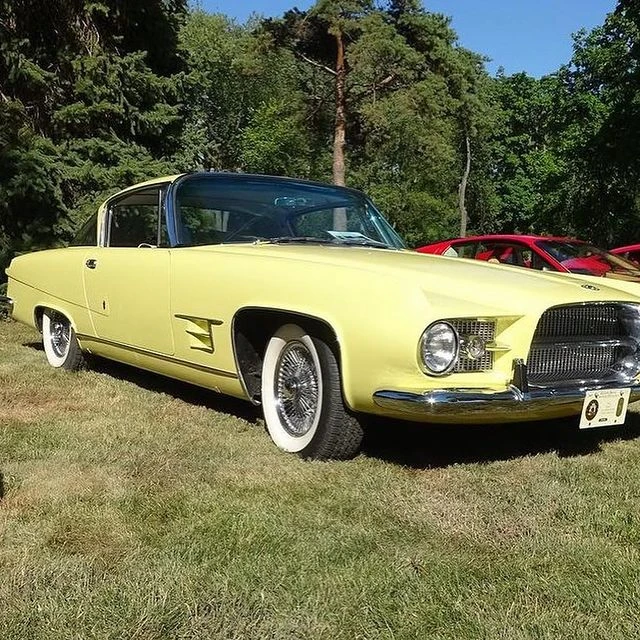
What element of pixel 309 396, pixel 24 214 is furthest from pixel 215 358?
pixel 24 214

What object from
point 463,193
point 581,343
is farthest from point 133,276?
point 463,193

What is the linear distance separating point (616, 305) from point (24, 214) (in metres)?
9.34

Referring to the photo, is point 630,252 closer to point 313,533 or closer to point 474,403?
point 474,403

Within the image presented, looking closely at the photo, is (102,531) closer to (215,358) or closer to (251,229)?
(215,358)

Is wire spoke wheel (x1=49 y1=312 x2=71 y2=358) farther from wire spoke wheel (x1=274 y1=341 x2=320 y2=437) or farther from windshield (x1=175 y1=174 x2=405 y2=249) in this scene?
wire spoke wheel (x1=274 y1=341 x2=320 y2=437)

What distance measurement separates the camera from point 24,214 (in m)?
11.1

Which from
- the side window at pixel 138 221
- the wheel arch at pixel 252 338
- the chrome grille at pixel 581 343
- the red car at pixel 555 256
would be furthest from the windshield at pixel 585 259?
the wheel arch at pixel 252 338

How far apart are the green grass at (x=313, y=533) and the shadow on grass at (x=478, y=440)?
0.02m

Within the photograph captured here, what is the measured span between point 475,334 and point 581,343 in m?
0.67

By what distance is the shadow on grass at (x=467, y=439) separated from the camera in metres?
3.89

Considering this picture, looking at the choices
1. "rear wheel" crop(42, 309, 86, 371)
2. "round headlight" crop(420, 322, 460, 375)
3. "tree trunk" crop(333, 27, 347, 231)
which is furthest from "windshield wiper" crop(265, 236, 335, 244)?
"tree trunk" crop(333, 27, 347, 231)

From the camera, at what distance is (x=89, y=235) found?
19.5 ft

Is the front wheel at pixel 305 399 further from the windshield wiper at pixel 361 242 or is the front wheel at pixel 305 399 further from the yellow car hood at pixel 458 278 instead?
the windshield wiper at pixel 361 242

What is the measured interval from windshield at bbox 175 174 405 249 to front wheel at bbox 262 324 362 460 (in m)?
0.87
